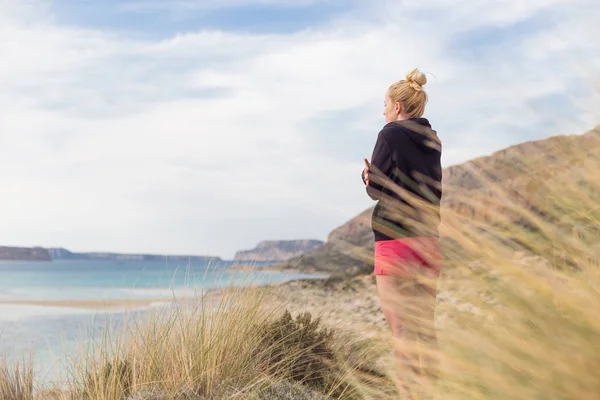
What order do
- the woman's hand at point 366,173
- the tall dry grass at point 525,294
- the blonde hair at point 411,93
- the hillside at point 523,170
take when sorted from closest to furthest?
the tall dry grass at point 525,294
the hillside at point 523,170
the woman's hand at point 366,173
the blonde hair at point 411,93

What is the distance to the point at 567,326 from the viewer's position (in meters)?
1.64

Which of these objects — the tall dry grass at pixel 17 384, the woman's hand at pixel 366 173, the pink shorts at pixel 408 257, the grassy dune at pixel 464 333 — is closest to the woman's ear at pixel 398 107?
the woman's hand at pixel 366 173

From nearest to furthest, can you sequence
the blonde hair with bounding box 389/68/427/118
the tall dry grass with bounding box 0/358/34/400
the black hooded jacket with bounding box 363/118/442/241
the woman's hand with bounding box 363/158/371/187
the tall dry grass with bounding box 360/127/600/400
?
1. the tall dry grass with bounding box 360/127/600/400
2. the black hooded jacket with bounding box 363/118/442/241
3. the woman's hand with bounding box 363/158/371/187
4. the blonde hair with bounding box 389/68/427/118
5. the tall dry grass with bounding box 0/358/34/400

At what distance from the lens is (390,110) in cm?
361

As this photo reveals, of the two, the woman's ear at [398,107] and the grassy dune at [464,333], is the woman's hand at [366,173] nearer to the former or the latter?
the woman's ear at [398,107]

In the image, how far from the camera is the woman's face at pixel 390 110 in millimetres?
3583

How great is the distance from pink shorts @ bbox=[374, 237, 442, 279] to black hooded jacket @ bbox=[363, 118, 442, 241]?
0.05 meters

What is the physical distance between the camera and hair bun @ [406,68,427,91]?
3.53 meters

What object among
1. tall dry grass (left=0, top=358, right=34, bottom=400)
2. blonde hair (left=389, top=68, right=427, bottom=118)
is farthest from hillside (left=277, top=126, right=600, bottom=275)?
tall dry grass (left=0, top=358, right=34, bottom=400)

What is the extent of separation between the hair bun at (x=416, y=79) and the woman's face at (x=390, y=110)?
0.44 feet

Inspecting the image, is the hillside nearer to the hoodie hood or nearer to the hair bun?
the hoodie hood

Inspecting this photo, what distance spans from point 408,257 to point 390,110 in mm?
902

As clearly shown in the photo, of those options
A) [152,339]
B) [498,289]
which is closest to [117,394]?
[152,339]

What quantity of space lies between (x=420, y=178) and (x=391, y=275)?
540 millimetres
